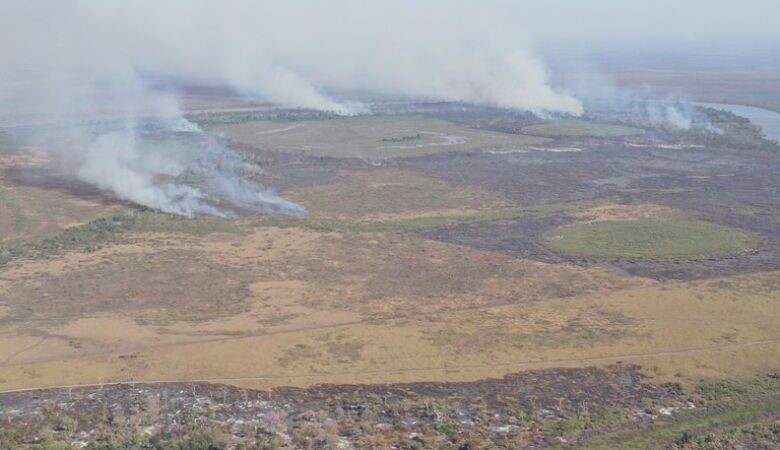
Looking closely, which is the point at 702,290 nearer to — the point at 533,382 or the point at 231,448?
the point at 533,382

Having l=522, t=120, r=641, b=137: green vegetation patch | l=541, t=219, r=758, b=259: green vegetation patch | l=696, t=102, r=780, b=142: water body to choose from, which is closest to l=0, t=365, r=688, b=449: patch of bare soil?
l=541, t=219, r=758, b=259: green vegetation patch

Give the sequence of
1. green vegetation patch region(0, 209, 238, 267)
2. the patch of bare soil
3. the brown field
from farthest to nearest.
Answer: green vegetation patch region(0, 209, 238, 267), the brown field, the patch of bare soil

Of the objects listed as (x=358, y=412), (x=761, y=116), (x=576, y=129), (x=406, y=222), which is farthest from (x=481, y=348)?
(x=761, y=116)

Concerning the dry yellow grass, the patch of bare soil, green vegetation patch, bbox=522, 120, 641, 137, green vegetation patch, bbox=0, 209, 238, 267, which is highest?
green vegetation patch, bbox=522, 120, 641, 137

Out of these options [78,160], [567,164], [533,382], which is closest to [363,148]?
[567,164]

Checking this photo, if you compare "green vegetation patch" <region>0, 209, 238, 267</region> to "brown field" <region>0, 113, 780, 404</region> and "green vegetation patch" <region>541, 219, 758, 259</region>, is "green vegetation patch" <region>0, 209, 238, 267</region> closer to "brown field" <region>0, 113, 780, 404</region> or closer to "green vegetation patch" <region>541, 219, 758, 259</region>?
"brown field" <region>0, 113, 780, 404</region>

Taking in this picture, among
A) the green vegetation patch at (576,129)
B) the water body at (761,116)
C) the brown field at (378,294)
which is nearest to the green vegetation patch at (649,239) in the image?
the brown field at (378,294)
